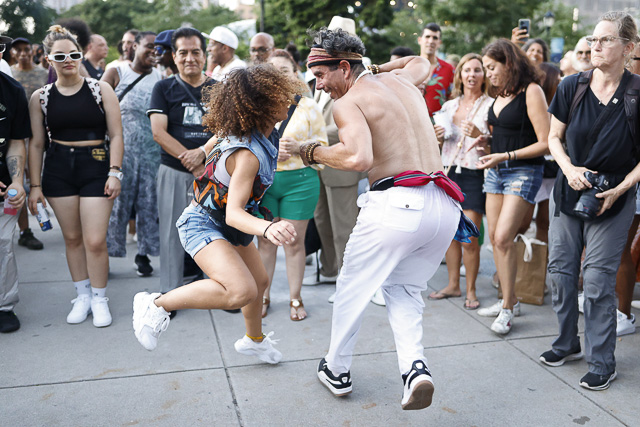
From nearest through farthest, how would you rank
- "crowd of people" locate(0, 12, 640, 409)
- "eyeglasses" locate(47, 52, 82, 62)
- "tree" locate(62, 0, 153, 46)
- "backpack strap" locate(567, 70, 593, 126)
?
"crowd of people" locate(0, 12, 640, 409), "backpack strap" locate(567, 70, 593, 126), "eyeglasses" locate(47, 52, 82, 62), "tree" locate(62, 0, 153, 46)

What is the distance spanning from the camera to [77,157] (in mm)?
4281

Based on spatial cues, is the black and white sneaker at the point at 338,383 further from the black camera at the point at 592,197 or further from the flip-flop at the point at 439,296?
the flip-flop at the point at 439,296

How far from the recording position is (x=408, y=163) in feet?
9.72

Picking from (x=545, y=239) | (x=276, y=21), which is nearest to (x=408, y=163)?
(x=545, y=239)

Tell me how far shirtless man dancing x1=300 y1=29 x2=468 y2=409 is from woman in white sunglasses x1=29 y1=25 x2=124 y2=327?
6.44ft

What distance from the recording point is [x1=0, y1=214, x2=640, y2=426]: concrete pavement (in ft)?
10.1

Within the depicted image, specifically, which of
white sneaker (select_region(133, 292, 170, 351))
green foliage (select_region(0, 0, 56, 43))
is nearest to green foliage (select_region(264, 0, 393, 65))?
green foliage (select_region(0, 0, 56, 43))

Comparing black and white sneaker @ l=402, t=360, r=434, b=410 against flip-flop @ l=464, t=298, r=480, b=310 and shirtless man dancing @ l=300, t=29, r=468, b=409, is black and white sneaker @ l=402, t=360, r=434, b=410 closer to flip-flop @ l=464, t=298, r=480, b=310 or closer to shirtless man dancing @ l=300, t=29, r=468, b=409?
shirtless man dancing @ l=300, t=29, r=468, b=409

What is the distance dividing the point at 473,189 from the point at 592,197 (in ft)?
5.17

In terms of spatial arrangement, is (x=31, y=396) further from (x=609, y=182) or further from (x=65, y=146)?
(x=609, y=182)

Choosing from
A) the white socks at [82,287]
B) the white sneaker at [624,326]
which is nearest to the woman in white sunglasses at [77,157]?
the white socks at [82,287]

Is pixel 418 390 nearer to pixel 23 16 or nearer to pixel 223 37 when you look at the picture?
pixel 223 37

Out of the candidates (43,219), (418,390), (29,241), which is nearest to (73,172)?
(43,219)

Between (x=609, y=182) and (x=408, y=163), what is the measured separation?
4.31 feet
